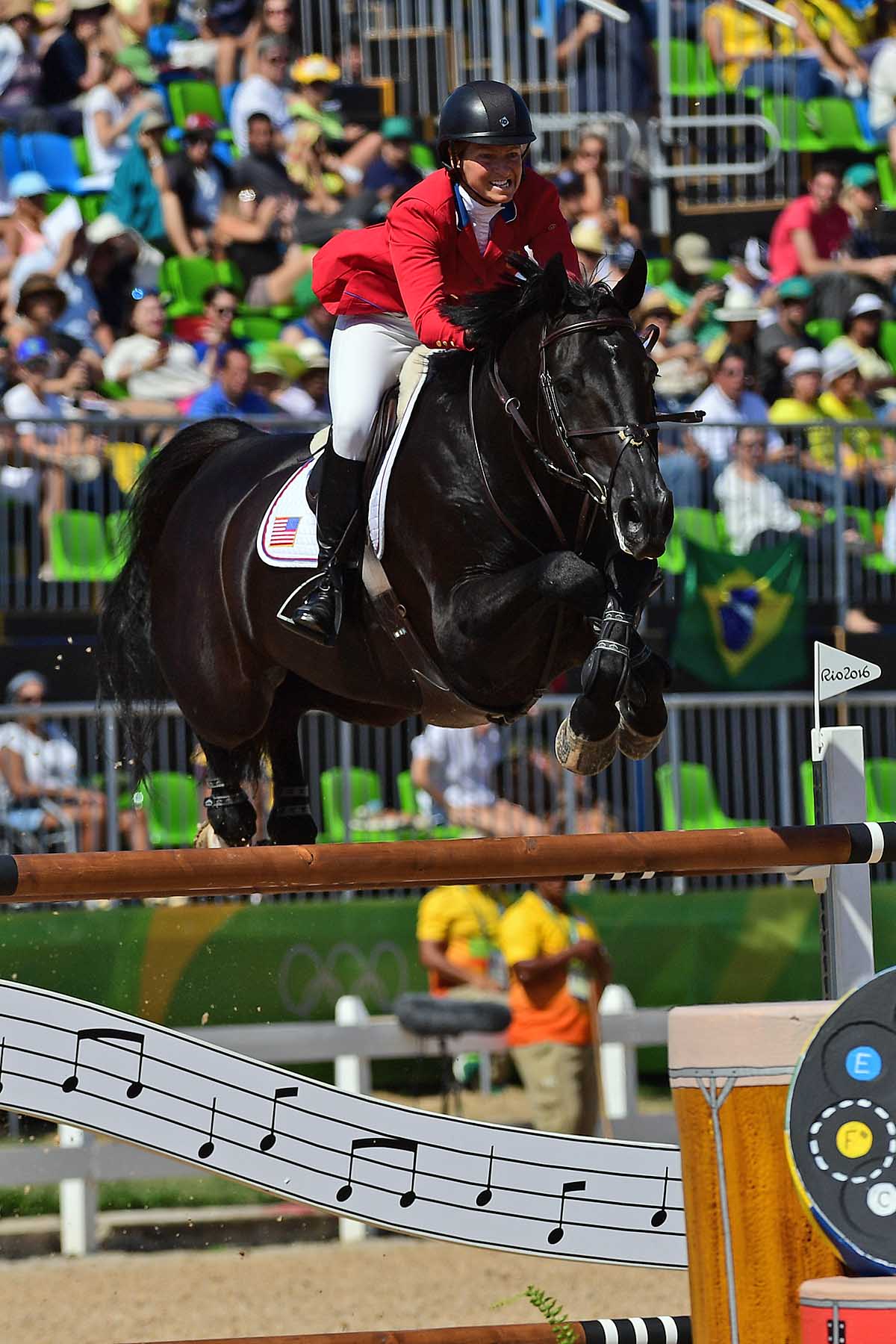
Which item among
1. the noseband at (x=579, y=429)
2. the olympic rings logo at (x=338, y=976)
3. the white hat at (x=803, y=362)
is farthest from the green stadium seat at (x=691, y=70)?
the noseband at (x=579, y=429)

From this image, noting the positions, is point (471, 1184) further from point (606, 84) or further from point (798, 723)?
point (606, 84)

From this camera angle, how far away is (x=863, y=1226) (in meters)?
2.77

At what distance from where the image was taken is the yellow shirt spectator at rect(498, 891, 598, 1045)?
22.4 ft

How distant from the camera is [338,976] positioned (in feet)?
20.7

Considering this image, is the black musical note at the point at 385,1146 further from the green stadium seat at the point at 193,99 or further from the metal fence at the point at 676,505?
the green stadium seat at the point at 193,99

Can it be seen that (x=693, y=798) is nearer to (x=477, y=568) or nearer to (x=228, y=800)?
(x=228, y=800)

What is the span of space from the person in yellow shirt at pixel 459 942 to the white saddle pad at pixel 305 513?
2014 millimetres

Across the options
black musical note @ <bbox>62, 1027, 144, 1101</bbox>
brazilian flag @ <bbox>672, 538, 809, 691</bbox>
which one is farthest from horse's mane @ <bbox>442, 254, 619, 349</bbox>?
brazilian flag @ <bbox>672, 538, 809, 691</bbox>

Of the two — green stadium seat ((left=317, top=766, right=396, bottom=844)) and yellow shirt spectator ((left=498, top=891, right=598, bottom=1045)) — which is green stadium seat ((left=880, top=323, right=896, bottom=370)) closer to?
green stadium seat ((left=317, top=766, right=396, bottom=844))

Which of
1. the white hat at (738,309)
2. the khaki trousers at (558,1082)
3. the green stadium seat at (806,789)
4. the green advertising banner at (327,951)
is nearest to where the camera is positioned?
the green advertising banner at (327,951)

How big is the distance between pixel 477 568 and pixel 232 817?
4.22 ft

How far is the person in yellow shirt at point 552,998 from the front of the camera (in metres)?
6.59

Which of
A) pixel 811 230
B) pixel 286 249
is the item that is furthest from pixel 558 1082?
pixel 811 230

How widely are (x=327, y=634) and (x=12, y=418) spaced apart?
420cm
